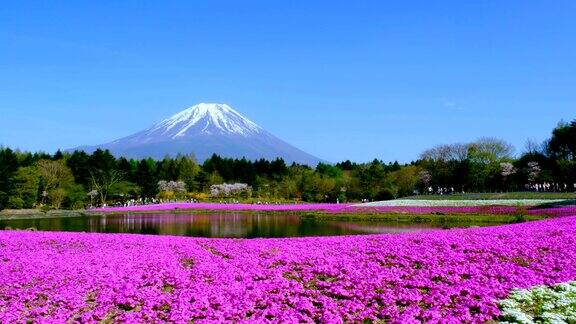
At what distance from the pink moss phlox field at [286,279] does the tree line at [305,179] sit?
166 feet

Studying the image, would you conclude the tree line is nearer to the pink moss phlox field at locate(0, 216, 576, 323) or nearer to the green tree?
the green tree

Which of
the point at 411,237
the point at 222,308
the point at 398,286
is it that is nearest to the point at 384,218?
the point at 411,237

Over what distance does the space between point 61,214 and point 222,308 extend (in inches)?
1875

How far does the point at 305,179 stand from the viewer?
281 feet

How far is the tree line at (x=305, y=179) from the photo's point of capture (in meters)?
64.8

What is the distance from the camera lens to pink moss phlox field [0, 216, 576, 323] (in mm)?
9297

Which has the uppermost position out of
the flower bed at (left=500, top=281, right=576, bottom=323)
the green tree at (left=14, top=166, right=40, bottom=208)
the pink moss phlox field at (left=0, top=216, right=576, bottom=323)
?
the green tree at (left=14, top=166, right=40, bottom=208)

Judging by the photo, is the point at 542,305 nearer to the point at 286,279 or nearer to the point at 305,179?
the point at 286,279

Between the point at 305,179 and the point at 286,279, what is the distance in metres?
74.1

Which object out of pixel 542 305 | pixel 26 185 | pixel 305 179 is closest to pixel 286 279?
pixel 542 305

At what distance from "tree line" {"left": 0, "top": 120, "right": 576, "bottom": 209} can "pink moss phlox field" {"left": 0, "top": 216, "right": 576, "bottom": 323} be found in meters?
50.5

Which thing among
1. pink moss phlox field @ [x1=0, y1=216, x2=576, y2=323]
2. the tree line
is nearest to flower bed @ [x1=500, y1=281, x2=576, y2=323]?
pink moss phlox field @ [x1=0, y1=216, x2=576, y2=323]

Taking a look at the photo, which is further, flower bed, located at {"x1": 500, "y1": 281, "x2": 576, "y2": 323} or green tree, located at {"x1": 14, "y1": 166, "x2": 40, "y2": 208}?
green tree, located at {"x1": 14, "y1": 166, "x2": 40, "y2": 208}

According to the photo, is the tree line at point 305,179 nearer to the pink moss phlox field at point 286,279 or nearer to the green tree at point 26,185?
the green tree at point 26,185
